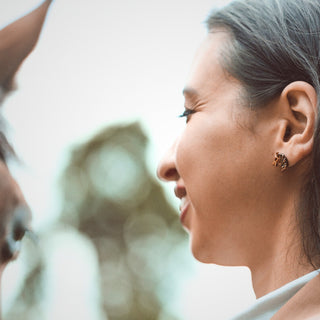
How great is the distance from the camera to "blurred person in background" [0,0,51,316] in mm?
825

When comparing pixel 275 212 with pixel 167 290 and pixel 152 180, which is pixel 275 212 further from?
pixel 152 180

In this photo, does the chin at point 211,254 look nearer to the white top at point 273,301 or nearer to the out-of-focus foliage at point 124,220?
the white top at point 273,301

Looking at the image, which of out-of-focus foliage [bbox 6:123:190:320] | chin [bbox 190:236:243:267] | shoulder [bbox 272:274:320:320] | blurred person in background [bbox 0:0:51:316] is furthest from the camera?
out-of-focus foliage [bbox 6:123:190:320]

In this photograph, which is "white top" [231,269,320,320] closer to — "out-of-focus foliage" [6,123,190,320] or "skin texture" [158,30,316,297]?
"skin texture" [158,30,316,297]

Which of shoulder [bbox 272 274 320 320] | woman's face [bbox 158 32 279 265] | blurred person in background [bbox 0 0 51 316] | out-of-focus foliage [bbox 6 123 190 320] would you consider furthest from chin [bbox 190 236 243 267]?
out-of-focus foliage [bbox 6 123 190 320]

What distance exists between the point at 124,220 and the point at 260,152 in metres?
1.50

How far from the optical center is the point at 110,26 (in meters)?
1.69

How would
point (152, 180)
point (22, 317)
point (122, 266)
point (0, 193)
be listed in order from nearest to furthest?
point (0, 193) → point (22, 317) → point (122, 266) → point (152, 180)

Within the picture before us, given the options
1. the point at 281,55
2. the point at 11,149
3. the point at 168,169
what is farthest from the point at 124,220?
the point at 281,55

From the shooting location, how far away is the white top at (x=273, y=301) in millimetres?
529

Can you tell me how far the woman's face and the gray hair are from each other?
0.06ft

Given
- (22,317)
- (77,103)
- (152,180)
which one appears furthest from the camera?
(152,180)

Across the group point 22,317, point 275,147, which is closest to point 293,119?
point 275,147

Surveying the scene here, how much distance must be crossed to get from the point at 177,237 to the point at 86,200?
15.4 inches
